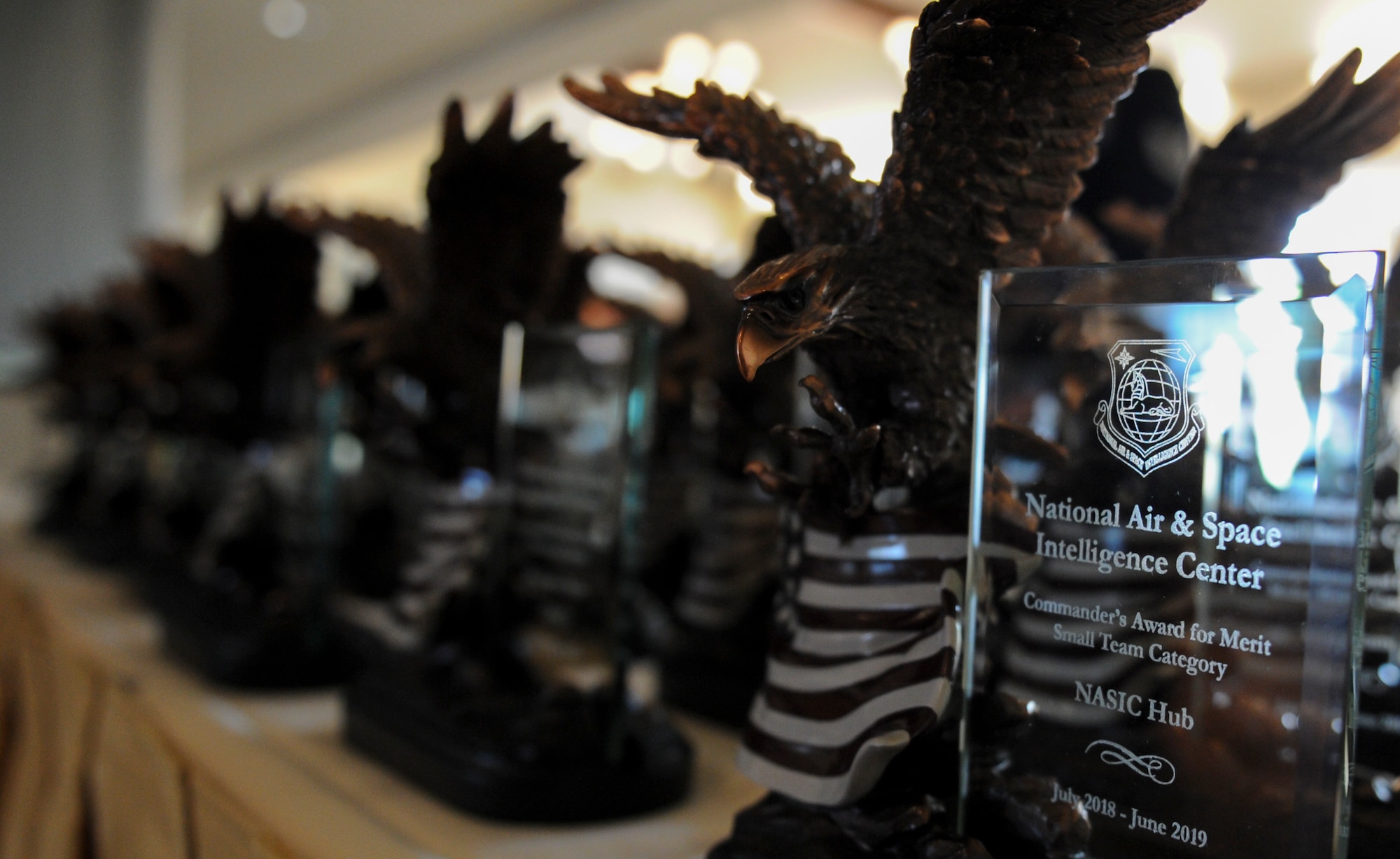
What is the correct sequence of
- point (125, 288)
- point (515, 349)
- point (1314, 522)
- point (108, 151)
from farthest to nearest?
point (108, 151) < point (125, 288) < point (515, 349) < point (1314, 522)

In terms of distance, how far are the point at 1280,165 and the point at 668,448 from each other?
0.93 metres

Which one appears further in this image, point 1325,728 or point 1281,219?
point 1281,219

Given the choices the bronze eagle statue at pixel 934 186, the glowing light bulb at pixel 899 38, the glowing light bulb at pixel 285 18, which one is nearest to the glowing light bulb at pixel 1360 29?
the glowing light bulb at pixel 899 38

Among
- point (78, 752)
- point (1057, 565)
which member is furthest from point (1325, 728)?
point (78, 752)

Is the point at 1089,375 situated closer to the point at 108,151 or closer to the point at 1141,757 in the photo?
the point at 1141,757

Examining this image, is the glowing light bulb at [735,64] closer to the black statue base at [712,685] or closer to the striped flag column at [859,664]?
the black statue base at [712,685]

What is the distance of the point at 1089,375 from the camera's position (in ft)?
2.02

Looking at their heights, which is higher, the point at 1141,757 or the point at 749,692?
the point at 1141,757

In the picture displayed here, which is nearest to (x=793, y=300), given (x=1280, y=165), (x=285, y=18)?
(x=1280, y=165)

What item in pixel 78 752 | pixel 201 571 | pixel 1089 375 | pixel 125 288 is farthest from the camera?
pixel 125 288

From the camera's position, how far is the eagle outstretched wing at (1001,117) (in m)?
0.54

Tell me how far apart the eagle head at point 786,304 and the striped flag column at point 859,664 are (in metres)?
0.14

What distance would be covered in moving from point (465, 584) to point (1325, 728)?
81 cm

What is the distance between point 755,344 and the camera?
0.55 m
